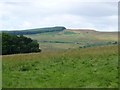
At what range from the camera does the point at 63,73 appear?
25.2 metres

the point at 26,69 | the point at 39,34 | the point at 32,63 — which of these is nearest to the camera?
the point at 26,69

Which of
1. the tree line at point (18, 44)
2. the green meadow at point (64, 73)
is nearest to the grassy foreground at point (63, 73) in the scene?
the green meadow at point (64, 73)

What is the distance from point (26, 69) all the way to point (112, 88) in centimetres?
955

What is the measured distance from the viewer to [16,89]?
66.3 feet

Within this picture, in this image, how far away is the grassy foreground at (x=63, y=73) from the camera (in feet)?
71.1

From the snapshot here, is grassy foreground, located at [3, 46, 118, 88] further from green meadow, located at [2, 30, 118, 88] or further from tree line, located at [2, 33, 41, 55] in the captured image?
tree line, located at [2, 33, 41, 55]

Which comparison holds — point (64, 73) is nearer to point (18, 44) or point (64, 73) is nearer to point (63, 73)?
point (63, 73)

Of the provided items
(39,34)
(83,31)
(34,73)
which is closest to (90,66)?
(34,73)

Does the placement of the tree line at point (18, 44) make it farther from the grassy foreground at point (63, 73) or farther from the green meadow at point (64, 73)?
the grassy foreground at point (63, 73)

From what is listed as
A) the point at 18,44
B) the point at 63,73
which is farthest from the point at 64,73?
the point at 18,44

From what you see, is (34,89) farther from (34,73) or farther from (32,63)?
(32,63)

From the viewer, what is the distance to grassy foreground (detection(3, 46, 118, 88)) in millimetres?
21656

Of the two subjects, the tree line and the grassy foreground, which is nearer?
the grassy foreground

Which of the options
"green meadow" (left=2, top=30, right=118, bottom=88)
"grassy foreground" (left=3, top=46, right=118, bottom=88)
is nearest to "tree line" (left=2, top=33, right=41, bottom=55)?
"green meadow" (left=2, top=30, right=118, bottom=88)
